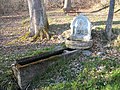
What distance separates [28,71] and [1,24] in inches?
340

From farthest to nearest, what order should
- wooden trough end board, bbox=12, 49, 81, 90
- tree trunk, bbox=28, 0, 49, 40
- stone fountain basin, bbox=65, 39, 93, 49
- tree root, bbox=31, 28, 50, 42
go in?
tree trunk, bbox=28, 0, 49, 40 → tree root, bbox=31, 28, 50, 42 → stone fountain basin, bbox=65, 39, 93, 49 → wooden trough end board, bbox=12, 49, 81, 90

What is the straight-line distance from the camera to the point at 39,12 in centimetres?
1048

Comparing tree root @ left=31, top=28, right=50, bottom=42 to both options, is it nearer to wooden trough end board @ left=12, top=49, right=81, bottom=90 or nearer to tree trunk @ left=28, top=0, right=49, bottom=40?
tree trunk @ left=28, top=0, right=49, bottom=40

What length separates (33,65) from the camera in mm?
6754

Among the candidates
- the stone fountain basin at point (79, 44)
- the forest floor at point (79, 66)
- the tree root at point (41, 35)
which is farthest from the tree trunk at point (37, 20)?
the stone fountain basin at point (79, 44)

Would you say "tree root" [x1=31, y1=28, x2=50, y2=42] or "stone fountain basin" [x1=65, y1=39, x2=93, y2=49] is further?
"tree root" [x1=31, y1=28, x2=50, y2=42]

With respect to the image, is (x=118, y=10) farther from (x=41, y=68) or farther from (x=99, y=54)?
(x=41, y=68)

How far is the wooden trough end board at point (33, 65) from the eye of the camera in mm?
6603

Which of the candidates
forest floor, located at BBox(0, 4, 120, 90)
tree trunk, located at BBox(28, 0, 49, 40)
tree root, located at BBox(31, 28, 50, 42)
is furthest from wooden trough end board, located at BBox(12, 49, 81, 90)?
tree trunk, located at BBox(28, 0, 49, 40)

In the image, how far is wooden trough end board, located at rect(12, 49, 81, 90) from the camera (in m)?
6.60

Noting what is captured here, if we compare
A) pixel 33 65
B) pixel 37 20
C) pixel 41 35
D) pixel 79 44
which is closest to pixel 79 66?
pixel 79 44

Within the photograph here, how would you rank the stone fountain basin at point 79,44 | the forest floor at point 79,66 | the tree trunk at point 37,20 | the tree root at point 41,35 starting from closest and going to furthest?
the forest floor at point 79,66, the stone fountain basin at point 79,44, the tree root at point 41,35, the tree trunk at point 37,20

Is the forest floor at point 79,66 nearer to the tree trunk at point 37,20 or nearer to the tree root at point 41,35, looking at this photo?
the tree root at point 41,35

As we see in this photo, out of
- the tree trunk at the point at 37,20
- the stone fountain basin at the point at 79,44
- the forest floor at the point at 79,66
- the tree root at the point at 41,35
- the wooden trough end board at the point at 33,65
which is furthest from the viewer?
the tree trunk at the point at 37,20
